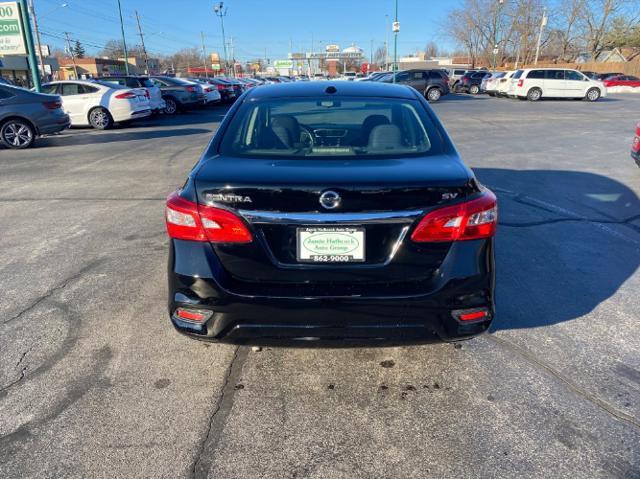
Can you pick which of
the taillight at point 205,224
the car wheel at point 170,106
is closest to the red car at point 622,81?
the car wheel at point 170,106

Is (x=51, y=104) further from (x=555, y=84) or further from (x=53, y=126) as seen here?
(x=555, y=84)

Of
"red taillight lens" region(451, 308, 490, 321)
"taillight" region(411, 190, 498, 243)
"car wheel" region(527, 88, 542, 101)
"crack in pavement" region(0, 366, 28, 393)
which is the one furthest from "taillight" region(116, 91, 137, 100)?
"car wheel" region(527, 88, 542, 101)

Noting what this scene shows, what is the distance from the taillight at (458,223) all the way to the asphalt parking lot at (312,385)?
917mm

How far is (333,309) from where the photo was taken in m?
2.34

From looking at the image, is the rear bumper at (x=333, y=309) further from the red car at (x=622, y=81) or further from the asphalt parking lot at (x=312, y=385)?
the red car at (x=622, y=81)

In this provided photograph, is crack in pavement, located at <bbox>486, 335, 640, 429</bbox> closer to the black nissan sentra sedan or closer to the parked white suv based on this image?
the black nissan sentra sedan

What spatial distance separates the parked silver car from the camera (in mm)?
11570

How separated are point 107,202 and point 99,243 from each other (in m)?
1.81

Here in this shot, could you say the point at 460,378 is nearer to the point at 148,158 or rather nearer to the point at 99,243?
the point at 99,243

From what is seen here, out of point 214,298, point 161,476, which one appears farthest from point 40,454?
point 214,298

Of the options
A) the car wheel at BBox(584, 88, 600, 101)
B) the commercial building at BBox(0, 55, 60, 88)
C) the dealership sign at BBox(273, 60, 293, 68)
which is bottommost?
the car wheel at BBox(584, 88, 600, 101)

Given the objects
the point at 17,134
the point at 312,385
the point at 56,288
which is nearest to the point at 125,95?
the point at 17,134

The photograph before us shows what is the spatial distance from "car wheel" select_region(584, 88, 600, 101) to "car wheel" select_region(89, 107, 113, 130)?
2494 cm

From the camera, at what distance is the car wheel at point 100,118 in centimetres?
1548
